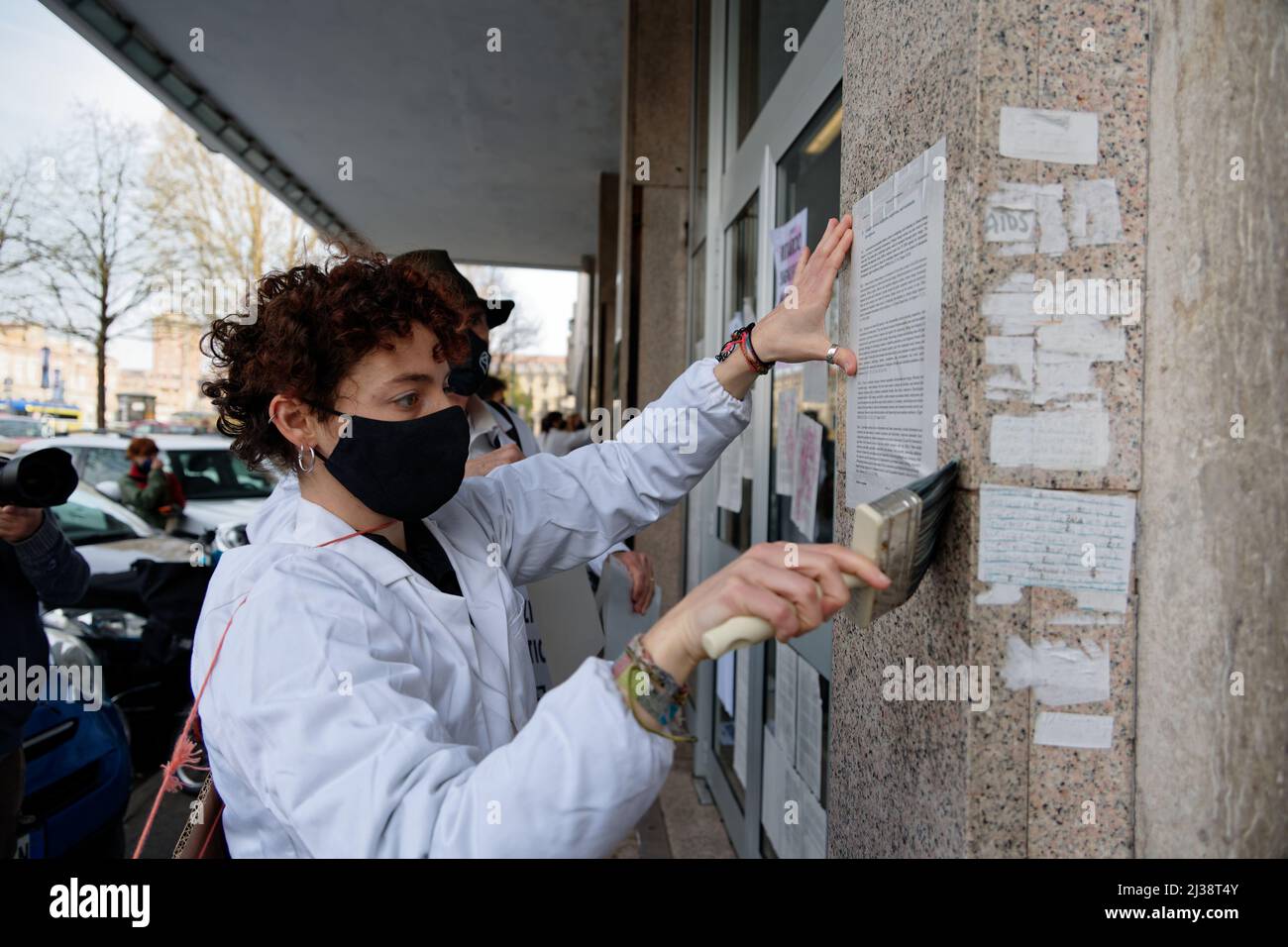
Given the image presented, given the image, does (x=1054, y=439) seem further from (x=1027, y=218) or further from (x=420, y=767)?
(x=420, y=767)

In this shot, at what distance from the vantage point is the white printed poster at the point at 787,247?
2.72 metres

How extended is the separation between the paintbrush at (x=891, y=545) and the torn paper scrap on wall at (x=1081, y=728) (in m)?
0.27

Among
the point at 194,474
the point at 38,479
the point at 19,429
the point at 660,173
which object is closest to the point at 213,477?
the point at 194,474

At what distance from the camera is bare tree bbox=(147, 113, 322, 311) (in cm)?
1182

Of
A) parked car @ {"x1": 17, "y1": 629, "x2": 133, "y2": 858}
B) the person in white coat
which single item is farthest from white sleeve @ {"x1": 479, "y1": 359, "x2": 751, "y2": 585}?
parked car @ {"x1": 17, "y1": 629, "x2": 133, "y2": 858}

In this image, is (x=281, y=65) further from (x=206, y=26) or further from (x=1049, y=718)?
(x=1049, y=718)

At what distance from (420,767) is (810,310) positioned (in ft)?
4.00

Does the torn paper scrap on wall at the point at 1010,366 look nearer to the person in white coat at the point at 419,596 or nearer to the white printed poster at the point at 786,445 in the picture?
the person in white coat at the point at 419,596

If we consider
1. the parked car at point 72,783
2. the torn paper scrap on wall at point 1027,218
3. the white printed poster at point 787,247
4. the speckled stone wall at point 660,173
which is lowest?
the parked car at point 72,783

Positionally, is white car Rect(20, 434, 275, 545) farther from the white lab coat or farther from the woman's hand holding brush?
the woman's hand holding brush

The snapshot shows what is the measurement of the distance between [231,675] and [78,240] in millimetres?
10771

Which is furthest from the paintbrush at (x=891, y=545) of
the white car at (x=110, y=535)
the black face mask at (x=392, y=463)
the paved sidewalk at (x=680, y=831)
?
the white car at (x=110, y=535)
